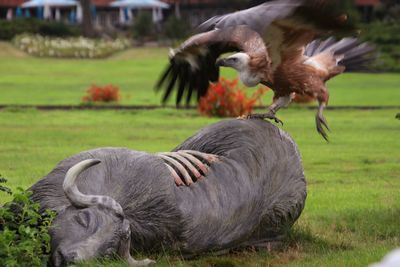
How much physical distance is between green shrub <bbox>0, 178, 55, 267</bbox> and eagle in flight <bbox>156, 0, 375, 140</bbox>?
180cm

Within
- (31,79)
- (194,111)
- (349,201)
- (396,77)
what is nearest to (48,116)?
(194,111)

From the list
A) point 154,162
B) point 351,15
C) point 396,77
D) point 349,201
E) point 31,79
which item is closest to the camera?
point 154,162

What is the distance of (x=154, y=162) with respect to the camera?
667 centimetres

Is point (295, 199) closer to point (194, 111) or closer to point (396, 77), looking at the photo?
point (194, 111)

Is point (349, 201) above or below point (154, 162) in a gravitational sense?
below

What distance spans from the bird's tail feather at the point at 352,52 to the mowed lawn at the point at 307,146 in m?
1.35

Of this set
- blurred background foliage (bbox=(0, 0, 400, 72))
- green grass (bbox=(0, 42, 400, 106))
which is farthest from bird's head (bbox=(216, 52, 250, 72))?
blurred background foliage (bbox=(0, 0, 400, 72))

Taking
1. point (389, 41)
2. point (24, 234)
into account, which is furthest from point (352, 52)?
point (389, 41)

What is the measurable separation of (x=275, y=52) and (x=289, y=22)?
0.34 metres

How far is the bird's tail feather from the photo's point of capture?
827 cm

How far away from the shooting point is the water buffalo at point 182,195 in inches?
239

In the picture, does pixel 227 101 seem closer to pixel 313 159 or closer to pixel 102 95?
pixel 102 95

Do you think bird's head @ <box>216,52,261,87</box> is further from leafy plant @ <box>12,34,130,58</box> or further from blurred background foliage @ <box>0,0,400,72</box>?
leafy plant @ <box>12,34,130,58</box>

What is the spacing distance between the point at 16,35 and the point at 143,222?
174ft
